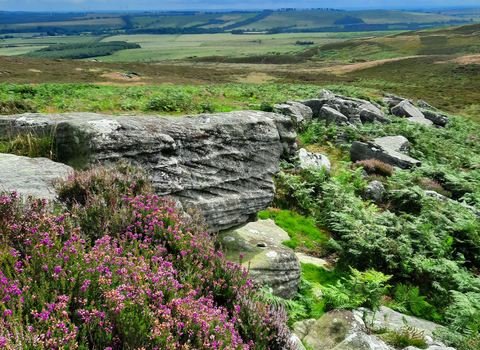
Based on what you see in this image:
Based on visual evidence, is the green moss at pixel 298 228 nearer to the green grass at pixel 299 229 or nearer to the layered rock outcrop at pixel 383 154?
the green grass at pixel 299 229

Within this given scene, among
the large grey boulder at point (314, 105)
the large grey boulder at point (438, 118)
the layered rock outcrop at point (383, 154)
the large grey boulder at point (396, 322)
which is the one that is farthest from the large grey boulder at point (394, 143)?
the large grey boulder at point (396, 322)

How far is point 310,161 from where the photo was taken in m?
16.1

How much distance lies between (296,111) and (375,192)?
10.1m

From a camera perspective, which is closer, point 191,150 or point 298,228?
point 191,150

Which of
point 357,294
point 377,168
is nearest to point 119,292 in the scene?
point 357,294

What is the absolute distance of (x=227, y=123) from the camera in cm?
880

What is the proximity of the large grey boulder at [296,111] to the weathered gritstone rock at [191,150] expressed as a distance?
1237 cm

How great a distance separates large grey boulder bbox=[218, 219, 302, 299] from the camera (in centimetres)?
666

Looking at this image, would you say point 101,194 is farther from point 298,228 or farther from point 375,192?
point 375,192

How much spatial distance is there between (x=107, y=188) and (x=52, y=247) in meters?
1.62

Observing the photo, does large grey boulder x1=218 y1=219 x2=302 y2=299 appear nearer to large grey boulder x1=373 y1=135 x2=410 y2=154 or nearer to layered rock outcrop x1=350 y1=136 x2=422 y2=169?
layered rock outcrop x1=350 y1=136 x2=422 y2=169

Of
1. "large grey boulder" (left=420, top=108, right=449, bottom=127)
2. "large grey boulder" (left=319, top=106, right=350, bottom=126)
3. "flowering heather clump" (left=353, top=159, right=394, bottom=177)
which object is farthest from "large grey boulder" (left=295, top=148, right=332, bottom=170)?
"large grey boulder" (left=420, top=108, right=449, bottom=127)

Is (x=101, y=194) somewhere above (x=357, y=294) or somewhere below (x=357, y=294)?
above

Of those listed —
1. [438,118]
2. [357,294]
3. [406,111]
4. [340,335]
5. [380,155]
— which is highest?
[406,111]
